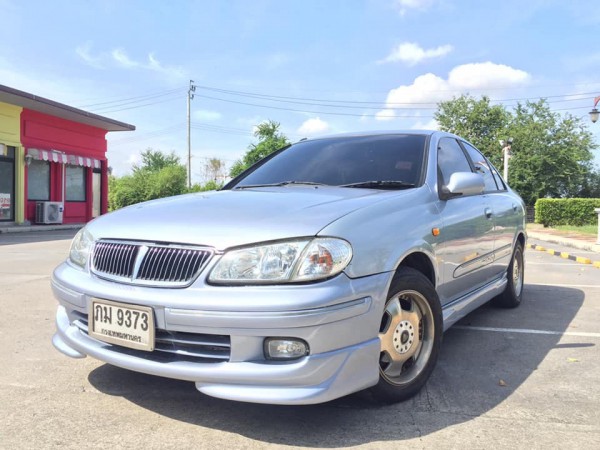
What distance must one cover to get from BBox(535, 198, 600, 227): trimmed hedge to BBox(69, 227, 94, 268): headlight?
2379 centimetres

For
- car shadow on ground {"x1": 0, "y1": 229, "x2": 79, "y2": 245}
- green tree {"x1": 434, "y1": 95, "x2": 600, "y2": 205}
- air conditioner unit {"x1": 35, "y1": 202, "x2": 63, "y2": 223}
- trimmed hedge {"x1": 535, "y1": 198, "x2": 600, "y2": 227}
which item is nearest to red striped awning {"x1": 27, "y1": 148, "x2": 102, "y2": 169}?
air conditioner unit {"x1": 35, "y1": 202, "x2": 63, "y2": 223}

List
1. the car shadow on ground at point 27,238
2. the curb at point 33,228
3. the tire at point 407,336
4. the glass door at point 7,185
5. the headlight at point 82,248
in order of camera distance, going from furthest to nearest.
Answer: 1. the glass door at point 7,185
2. the curb at point 33,228
3. the car shadow on ground at point 27,238
4. the headlight at point 82,248
5. the tire at point 407,336

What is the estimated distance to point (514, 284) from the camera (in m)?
5.11

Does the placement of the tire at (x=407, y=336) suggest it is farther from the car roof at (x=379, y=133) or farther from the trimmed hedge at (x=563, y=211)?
the trimmed hedge at (x=563, y=211)

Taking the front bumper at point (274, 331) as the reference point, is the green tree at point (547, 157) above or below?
above

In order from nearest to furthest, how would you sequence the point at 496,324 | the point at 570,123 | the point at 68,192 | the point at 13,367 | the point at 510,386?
the point at 510,386
the point at 13,367
the point at 496,324
the point at 68,192
the point at 570,123

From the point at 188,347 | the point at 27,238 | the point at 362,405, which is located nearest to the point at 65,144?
the point at 27,238

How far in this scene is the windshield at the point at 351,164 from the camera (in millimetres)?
3359

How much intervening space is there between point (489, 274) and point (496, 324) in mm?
636

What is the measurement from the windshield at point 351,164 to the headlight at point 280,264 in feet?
3.56

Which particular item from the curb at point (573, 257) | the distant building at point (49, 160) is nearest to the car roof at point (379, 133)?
the curb at point (573, 257)

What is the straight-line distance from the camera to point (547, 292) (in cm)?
634

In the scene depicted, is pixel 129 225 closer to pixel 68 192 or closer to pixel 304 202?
pixel 304 202

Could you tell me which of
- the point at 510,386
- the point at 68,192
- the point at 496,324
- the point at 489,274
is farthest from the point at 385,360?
Answer: the point at 68,192
